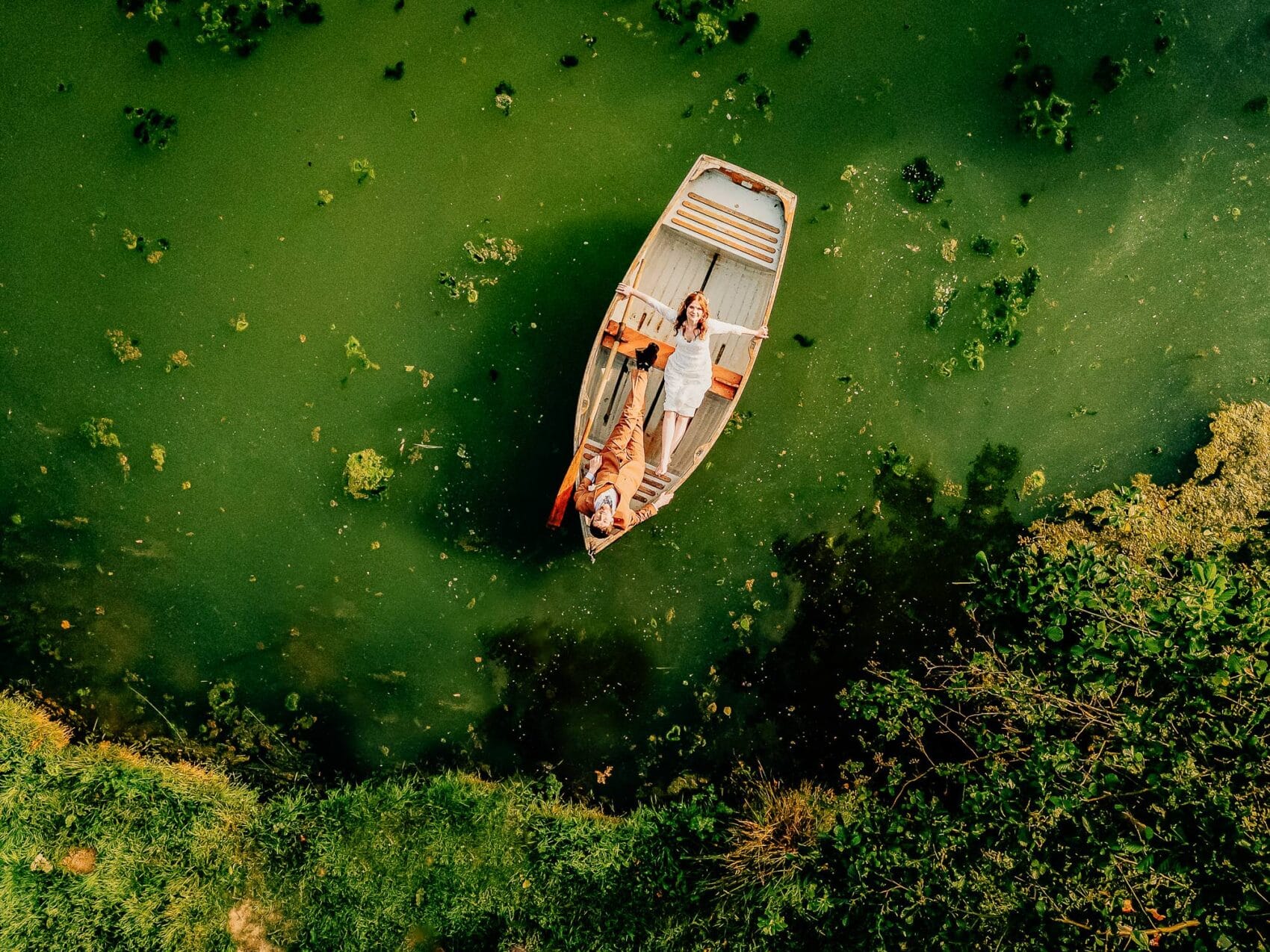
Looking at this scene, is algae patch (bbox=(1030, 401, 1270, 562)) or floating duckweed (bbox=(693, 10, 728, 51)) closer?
floating duckweed (bbox=(693, 10, 728, 51))

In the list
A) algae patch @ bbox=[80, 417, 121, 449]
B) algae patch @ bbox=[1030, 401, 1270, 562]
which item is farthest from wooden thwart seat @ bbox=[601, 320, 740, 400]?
algae patch @ bbox=[80, 417, 121, 449]

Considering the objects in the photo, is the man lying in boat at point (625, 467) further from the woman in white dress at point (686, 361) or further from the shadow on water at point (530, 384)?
the shadow on water at point (530, 384)

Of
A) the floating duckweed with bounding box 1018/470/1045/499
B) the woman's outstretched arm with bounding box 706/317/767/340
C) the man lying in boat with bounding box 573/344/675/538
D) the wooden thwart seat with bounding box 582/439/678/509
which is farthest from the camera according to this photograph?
the floating duckweed with bounding box 1018/470/1045/499

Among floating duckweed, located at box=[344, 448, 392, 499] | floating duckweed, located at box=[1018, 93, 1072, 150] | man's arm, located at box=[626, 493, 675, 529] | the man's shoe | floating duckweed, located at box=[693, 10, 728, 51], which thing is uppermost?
floating duckweed, located at box=[1018, 93, 1072, 150]

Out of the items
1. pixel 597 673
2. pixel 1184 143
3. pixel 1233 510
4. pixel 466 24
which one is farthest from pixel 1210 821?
pixel 466 24

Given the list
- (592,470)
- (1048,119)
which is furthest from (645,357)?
(1048,119)

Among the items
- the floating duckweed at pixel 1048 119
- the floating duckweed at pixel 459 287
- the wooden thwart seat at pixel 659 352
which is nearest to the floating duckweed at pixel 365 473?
the floating duckweed at pixel 459 287

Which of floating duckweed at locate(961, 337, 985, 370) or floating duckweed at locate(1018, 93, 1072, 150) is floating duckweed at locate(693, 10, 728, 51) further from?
floating duckweed at locate(961, 337, 985, 370)
